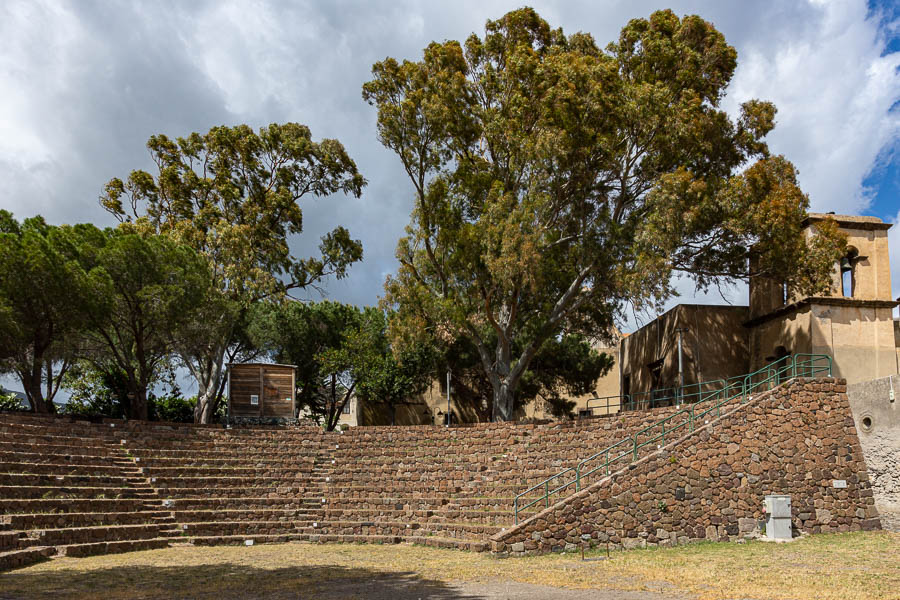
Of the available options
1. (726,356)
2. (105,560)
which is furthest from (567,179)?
(105,560)

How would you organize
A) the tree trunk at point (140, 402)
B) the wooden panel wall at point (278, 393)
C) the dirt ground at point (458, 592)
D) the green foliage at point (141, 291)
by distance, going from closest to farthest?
the dirt ground at point (458, 592) < the green foliage at point (141, 291) < the tree trunk at point (140, 402) < the wooden panel wall at point (278, 393)

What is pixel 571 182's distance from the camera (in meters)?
22.9

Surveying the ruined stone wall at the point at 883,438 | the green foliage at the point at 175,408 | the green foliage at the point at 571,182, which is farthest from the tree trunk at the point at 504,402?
the green foliage at the point at 175,408

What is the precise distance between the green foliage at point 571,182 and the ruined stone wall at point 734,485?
4.63 metres

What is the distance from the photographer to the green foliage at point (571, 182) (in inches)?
797

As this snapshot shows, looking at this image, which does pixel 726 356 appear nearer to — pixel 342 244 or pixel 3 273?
pixel 342 244

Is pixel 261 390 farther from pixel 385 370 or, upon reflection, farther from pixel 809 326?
pixel 809 326

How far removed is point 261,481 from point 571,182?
42.5 feet

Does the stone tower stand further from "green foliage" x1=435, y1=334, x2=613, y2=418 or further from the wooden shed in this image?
the wooden shed

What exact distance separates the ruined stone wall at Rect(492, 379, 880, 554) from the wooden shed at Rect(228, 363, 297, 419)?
45.9 ft

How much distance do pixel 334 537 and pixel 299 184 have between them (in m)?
18.6

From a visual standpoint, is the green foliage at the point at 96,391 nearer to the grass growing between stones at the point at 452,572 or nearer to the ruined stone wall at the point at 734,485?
the grass growing between stones at the point at 452,572

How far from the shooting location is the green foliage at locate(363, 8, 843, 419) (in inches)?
797

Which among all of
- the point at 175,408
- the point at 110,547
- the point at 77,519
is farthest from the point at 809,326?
the point at 175,408
